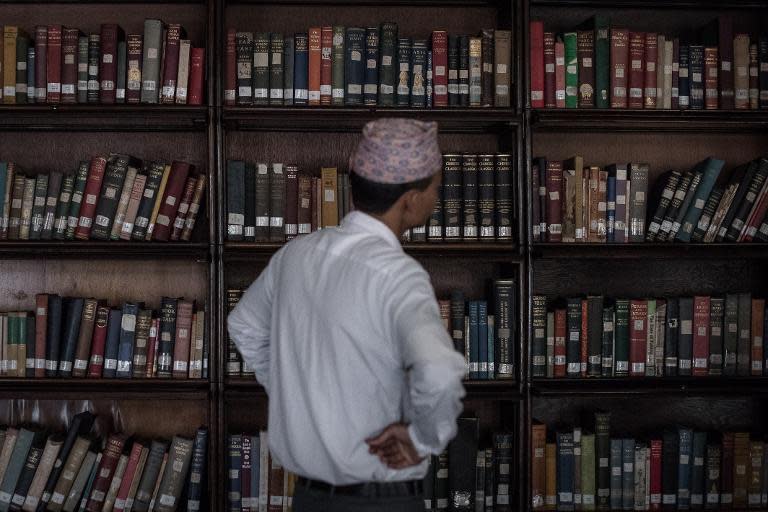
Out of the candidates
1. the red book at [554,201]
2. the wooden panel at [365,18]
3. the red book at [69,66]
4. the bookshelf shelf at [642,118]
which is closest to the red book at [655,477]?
the red book at [554,201]

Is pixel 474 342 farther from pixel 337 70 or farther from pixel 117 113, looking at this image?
pixel 117 113

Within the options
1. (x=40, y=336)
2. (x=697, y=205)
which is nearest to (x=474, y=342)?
(x=697, y=205)

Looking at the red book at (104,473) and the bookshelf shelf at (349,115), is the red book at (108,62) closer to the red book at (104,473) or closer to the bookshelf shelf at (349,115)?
the bookshelf shelf at (349,115)

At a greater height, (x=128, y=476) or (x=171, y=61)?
(x=171, y=61)

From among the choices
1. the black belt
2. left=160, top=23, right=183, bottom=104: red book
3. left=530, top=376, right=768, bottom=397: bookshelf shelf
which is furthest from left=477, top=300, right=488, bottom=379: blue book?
left=160, top=23, right=183, bottom=104: red book

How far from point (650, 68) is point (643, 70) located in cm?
2

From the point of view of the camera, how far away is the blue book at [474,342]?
2.76 metres

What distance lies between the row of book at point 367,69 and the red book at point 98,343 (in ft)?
2.74

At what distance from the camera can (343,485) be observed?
63.7 inches

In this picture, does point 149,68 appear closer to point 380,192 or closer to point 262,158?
point 262,158

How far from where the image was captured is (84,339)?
274cm

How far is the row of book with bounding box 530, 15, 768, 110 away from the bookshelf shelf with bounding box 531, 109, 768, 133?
50 mm

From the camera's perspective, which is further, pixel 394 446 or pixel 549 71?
pixel 549 71

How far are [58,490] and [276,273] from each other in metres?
1.50
